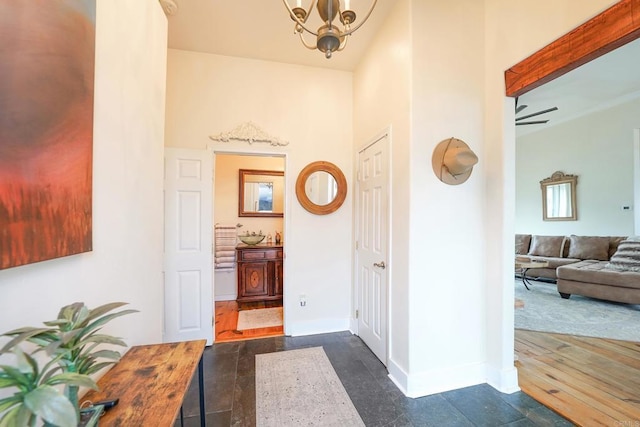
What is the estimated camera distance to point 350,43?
2818mm

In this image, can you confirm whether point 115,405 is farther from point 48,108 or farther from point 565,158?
point 565,158

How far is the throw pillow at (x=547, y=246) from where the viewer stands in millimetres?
5434

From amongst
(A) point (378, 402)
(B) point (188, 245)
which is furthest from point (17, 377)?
(B) point (188, 245)

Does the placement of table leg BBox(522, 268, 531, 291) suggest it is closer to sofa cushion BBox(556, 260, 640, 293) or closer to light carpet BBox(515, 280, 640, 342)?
light carpet BBox(515, 280, 640, 342)

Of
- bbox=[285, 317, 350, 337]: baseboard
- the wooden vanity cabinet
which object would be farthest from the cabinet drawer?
bbox=[285, 317, 350, 337]: baseboard

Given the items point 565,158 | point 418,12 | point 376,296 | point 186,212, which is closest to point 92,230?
point 186,212

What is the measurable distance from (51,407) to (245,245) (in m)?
3.97

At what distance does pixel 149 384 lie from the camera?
3.56 ft

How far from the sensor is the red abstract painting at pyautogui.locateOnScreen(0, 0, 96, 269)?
0.71 m

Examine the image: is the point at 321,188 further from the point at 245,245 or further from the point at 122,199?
the point at 122,199

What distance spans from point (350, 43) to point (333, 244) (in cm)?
222

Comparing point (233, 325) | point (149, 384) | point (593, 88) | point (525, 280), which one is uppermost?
point (593, 88)

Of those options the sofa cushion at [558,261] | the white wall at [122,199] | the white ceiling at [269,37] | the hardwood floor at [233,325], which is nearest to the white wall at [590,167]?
the sofa cushion at [558,261]

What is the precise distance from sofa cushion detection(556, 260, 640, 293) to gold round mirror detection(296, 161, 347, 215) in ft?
12.9
